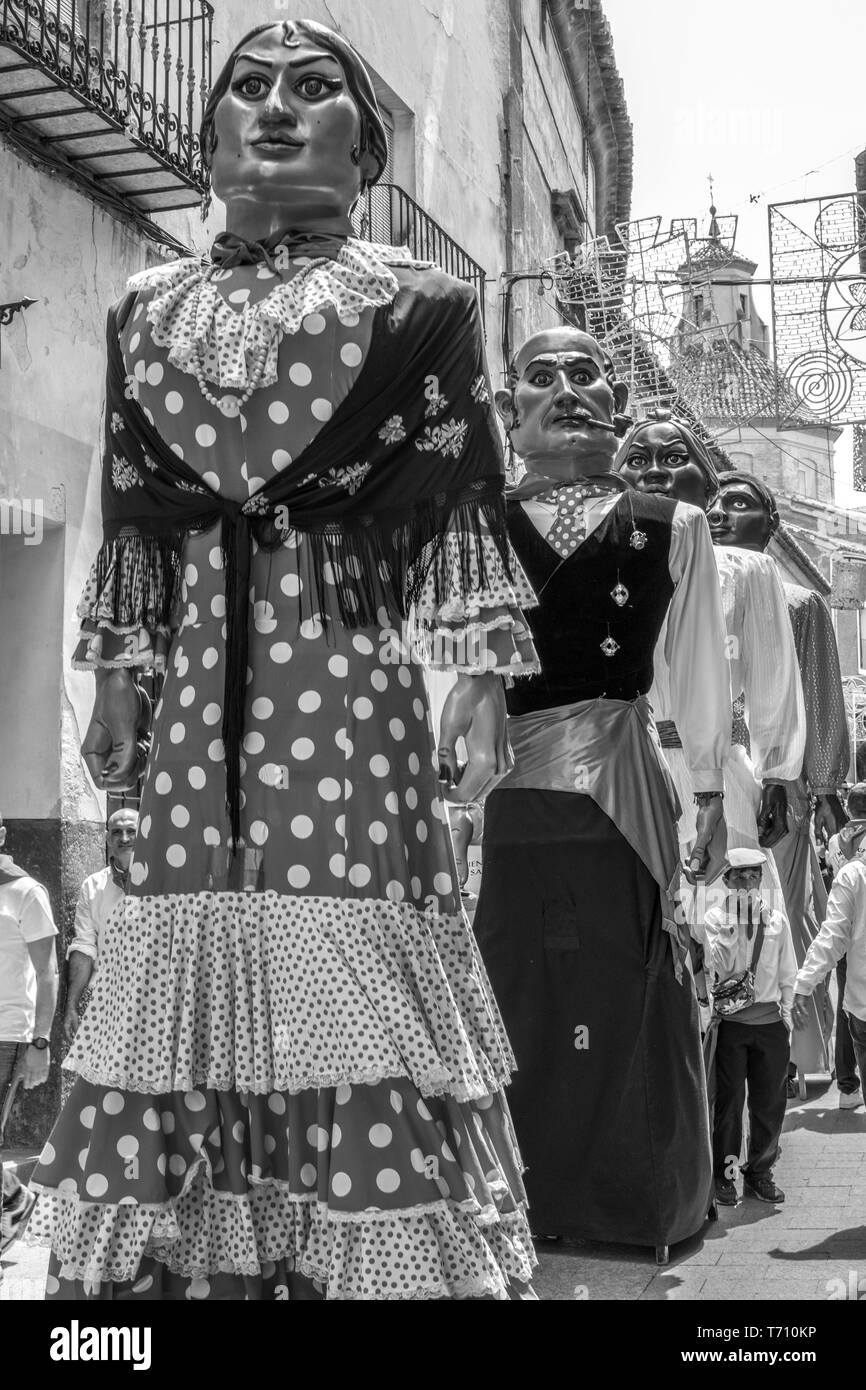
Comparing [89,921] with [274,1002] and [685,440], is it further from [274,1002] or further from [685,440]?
[274,1002]

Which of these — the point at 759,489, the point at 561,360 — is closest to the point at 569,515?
the point at 561,360

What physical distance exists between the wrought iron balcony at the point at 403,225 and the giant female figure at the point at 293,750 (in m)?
10.6

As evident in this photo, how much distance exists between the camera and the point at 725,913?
21.9 feet

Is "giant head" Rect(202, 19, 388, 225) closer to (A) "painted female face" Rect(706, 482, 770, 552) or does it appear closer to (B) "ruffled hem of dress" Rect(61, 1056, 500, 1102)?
(B) "ruffled hem of dress" Rect(61, 1056, 500, 1102)

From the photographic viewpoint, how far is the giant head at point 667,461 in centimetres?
591

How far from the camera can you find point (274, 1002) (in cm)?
287

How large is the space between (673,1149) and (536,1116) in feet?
1.20

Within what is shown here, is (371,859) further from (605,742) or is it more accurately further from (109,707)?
(605,742)

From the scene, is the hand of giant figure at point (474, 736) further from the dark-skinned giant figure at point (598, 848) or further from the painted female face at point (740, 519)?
the painted female face at point (740, 519)

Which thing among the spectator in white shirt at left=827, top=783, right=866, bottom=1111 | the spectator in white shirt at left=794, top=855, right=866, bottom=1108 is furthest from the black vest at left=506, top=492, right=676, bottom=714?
the spectator in white shirt at left=827, top=783, right=866, bottom=1111

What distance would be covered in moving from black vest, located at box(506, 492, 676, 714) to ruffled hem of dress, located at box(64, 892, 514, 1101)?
1.76m

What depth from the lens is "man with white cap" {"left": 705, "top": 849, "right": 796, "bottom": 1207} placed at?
6070 millimetres

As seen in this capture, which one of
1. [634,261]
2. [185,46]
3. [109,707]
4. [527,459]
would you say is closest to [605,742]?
[527,459]

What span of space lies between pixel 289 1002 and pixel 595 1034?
1.95 meters
